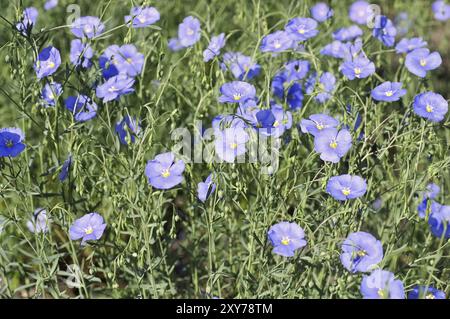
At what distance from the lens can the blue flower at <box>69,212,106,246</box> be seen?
2.25 m

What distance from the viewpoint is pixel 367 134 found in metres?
2.38

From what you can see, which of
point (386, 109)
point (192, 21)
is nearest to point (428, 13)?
point (386, 109)

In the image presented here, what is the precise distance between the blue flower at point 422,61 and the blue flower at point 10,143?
1521mm

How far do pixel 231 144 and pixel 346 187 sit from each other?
0.40 metres

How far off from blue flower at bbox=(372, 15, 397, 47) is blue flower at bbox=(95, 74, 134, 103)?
111 centimetres

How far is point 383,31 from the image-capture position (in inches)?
115

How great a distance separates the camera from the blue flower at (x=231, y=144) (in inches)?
84.7

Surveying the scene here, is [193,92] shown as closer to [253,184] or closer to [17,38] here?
[253,184]

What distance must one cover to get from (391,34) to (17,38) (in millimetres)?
1564

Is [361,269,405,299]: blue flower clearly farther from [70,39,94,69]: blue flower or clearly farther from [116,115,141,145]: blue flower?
[70,39,94,69]: blue flower

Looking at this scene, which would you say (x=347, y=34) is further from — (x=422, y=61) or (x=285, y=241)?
(x=285, y=241)

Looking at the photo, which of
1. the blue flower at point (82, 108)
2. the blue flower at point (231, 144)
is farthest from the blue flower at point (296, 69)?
the blue flower at point (82, 108)

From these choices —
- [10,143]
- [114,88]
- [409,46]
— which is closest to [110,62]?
[114,88]

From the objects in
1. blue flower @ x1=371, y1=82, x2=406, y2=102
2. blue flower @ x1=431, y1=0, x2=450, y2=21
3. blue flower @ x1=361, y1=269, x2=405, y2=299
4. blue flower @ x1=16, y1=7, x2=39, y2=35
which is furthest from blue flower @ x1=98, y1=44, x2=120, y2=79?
blue flower @ x1=431, y1=0, x2=450, y2=21
